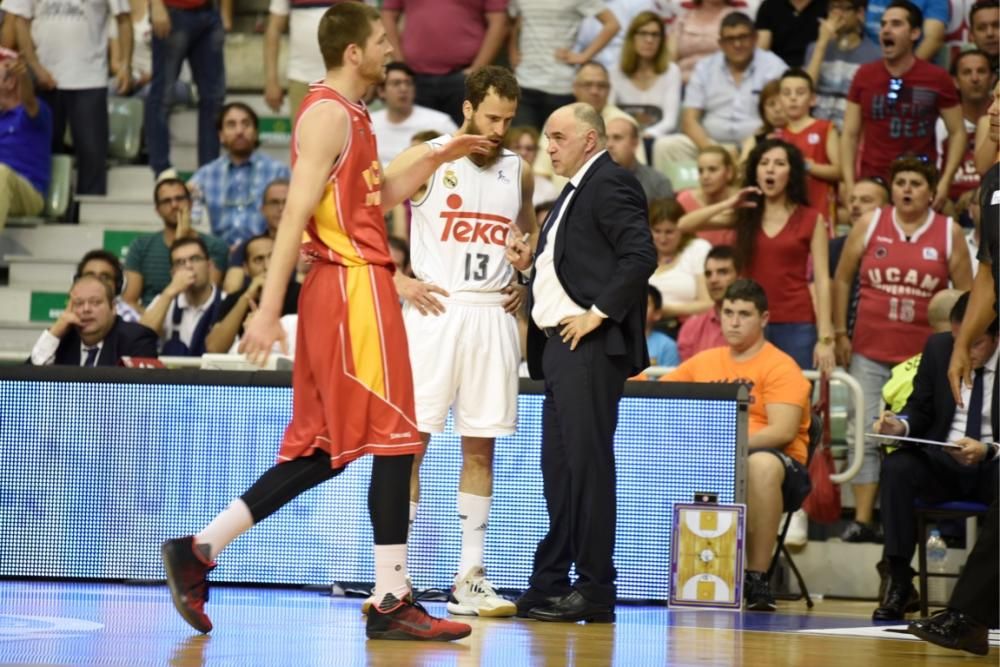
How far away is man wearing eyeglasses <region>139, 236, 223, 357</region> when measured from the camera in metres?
10.2

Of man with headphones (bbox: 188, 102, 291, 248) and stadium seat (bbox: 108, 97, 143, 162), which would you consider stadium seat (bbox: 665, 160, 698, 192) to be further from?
stadium seat (bbox: 108, 97, 143, 162)

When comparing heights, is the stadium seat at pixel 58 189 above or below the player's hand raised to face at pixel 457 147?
above

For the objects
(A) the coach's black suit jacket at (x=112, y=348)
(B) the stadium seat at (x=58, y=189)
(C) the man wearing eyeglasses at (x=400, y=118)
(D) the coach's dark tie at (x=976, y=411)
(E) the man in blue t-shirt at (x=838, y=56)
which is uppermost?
(E) the man in blue t-shirt at (x=838, y=56)

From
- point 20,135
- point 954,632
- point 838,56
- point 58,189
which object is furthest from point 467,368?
point 58,189

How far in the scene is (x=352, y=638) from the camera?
225 inches

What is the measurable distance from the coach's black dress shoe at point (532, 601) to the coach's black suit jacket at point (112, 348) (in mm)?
2926

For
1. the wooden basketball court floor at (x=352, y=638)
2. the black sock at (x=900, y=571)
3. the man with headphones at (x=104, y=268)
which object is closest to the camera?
the wooden basketball court floor at (x=352, y=638)

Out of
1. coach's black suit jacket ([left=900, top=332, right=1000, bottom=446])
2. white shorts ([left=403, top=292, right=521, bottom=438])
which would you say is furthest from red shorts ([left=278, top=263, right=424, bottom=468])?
coach's black suit jacket ([left=900, top=332, right=1000, bottom=446])

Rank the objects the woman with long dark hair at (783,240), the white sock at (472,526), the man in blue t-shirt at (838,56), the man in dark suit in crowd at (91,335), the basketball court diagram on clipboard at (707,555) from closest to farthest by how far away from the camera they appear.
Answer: the white sock at (472,526) → the basketball court diagram on clipboard at (707,555) → the man in dark suit in crowd at (91,335) → the woman with long dark hair at (783,240) → the man in blue t-shirt at (838,56)

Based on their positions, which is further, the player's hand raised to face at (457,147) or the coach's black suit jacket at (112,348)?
the coach's black suit jacket at (112,348)

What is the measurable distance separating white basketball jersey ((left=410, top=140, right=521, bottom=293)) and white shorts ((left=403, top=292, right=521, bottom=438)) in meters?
0.09

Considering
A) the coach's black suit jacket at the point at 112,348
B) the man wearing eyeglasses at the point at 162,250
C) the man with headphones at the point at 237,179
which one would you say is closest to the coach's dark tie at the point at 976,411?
the coach's black suit jacket at the point at 112,348

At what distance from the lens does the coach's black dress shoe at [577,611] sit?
6727 mm

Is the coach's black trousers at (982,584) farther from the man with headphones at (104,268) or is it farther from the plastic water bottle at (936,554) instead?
the man with headphones at (104,268)
